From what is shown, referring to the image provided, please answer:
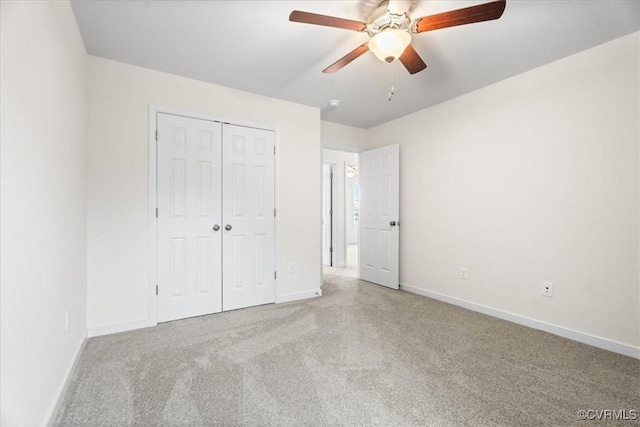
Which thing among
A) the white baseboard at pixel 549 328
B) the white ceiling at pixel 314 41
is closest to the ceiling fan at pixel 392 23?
the white ceiling at pixel 314 41

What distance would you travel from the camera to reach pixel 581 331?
94.0 inches

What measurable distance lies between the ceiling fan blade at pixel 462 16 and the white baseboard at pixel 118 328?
10.5ft

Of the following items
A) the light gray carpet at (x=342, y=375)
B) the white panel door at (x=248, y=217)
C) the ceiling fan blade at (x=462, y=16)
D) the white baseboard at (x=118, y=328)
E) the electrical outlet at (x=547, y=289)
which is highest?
the ceiling fan blade at (x=462, y=16)

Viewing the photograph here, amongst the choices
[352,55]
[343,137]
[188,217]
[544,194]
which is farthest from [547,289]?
[188,217]

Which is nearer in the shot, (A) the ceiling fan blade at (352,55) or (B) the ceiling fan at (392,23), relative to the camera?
(B) the ceiling fan at (392,23)

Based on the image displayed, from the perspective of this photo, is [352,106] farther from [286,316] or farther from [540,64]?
[286,316]

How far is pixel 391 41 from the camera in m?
1.81

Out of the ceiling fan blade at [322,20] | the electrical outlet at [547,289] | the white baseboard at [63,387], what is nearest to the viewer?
the white baseboard at [63,387]

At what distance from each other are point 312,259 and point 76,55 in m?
2.88

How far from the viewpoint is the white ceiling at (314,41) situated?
1.88m

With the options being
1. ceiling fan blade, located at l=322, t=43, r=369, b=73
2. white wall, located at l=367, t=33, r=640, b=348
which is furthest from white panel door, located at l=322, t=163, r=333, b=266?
ceiling fan blade, located at l=322, t=43, r=369, b=73

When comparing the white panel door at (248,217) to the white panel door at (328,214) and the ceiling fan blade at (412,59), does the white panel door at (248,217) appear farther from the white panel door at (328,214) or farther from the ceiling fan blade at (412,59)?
the white panel door at (328,214)

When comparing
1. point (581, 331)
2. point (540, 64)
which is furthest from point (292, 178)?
point (581, 331)

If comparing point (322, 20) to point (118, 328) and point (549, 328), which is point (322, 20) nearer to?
point (118, 328)
